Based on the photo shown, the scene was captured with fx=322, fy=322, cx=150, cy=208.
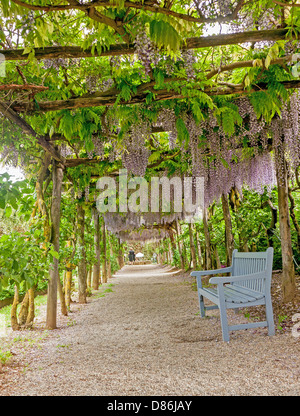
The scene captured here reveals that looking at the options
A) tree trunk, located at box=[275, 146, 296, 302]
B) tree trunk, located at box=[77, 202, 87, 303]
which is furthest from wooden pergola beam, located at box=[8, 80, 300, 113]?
tree trunk, located at box=[77, 202, 87, 303]

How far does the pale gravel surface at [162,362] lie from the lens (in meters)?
2.18

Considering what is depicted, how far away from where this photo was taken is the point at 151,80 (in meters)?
2.93

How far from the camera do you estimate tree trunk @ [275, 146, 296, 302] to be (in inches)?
166

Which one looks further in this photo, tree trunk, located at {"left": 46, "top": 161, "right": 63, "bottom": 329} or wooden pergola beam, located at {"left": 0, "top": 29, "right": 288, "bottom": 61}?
tree trunk, located at {"left": 46, "top": 161, "right": 63, "bottom": 329}

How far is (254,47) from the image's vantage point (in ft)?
9.69

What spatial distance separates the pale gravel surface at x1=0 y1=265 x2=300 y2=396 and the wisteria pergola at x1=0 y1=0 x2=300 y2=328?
1.15 meters

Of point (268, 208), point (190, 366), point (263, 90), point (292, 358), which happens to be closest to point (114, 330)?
point (190, 366)

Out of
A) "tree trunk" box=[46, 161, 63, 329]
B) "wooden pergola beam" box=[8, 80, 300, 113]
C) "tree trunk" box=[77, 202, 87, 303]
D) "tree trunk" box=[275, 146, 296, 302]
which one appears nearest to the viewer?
"wooden pergola beam" box=[8, 80, 300, 113]

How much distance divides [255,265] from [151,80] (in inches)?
95.4

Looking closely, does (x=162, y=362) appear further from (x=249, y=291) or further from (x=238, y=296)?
(x=249, y=291)

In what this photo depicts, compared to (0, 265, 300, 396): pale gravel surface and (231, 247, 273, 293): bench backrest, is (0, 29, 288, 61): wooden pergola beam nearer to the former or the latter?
(231, 247, 273, 293): bench backrest

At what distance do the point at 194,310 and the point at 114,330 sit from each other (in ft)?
5.09

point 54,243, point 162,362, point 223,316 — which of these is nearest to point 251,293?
point 223,316

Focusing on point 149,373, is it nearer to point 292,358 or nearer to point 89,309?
point 292,358
